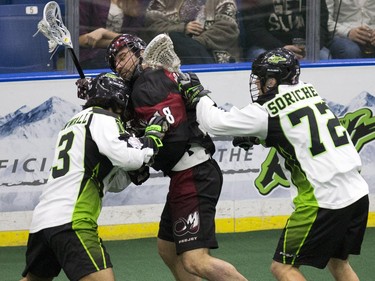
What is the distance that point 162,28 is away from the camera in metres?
7.76

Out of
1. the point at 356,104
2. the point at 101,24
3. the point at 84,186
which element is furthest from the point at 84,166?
the point at 356,104

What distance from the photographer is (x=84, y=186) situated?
16.5 feet

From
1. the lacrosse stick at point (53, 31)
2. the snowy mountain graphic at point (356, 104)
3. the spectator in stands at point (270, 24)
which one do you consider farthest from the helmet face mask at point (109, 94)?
Answer: the snowy mountain graphic at point (356, 104)

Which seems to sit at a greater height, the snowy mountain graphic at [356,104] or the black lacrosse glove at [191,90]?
the black lacrosse glove at [191,90]

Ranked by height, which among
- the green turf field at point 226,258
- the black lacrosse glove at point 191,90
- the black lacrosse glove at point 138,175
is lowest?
the green turf field at point 226,258

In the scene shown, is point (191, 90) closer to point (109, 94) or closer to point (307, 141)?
point (109, 94)

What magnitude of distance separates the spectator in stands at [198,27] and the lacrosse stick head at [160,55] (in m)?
2.07

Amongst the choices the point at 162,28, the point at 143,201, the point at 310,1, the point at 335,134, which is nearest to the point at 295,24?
the point at 310,1

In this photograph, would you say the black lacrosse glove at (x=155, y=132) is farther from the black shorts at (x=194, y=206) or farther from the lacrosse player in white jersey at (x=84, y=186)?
the black shorts at (x=194, y=206)

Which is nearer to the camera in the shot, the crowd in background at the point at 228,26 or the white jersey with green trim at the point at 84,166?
the white jersey with green trim at the point at 84,166

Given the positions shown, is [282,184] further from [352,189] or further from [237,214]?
[352,189]

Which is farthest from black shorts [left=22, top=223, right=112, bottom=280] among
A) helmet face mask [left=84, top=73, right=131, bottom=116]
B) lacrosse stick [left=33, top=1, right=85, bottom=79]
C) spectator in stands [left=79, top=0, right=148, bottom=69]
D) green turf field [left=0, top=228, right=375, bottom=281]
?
spectator in stands [left=79, top=0, right=148, bottom=69]

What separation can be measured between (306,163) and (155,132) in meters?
0.72

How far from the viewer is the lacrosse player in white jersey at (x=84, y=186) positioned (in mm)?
4977
